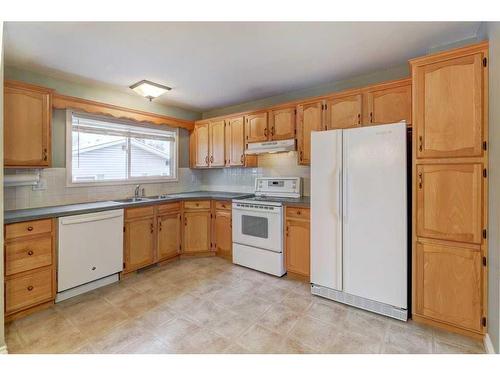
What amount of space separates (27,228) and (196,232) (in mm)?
2018

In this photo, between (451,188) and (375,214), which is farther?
(375,214)

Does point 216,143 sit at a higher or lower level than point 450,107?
higher

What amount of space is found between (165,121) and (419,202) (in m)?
3.63

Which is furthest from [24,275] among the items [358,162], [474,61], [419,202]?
[474,61]

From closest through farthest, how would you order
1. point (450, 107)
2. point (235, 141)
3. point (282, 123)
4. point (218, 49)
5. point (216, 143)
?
1. point (450, 107)
2. point (218, 49)
3. point (282, 123)
4. point (235, 141)
5. point (216, 143)

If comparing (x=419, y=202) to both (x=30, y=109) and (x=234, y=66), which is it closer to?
(x=234, y=66)

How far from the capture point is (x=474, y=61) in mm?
1846

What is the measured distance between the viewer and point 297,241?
3.01 m

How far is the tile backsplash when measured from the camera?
2.81 meters

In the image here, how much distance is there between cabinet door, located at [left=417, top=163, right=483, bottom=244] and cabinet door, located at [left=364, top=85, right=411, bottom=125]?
0.73m

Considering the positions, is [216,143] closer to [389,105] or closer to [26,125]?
[26,125]

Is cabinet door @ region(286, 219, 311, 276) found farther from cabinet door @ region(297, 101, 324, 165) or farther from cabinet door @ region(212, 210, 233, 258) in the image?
cabinet door @ region(212, 210, 233, 258)

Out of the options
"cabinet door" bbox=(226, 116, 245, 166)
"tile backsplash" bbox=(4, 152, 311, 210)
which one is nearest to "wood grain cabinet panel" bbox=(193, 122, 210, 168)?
"tile backsplash" bbox=(4, 152, 311, 210)

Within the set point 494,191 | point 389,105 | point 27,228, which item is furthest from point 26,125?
point 494,191
